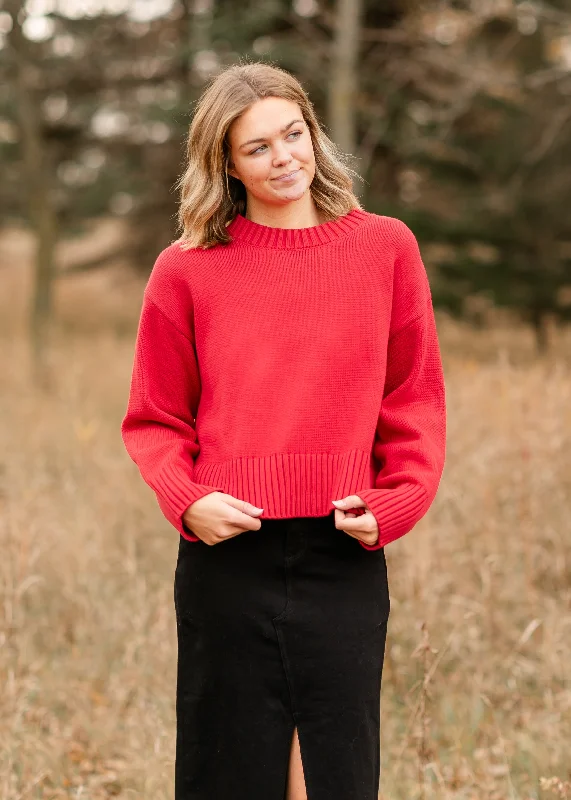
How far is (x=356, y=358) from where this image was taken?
1.81 m

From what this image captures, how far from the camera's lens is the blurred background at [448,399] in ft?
9.80

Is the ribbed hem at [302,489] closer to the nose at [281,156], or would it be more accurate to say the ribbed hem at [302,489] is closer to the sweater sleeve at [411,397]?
the sweater sleeve at [411,397]

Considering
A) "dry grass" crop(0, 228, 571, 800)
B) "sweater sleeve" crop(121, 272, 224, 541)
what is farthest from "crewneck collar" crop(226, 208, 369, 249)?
"dry grass" crop(0, 228, 571, 800)

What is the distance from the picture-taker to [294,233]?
1.89m

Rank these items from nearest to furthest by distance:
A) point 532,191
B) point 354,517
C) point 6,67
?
1. point 354,517
2. point 6,67
3. point 532,191

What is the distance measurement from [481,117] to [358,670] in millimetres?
10895

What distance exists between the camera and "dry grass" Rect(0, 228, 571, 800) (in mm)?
2785

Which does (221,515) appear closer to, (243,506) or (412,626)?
(243,506)

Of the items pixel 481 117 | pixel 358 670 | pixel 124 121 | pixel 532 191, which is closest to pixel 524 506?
pixel 358 670

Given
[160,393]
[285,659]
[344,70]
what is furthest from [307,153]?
[344,70]

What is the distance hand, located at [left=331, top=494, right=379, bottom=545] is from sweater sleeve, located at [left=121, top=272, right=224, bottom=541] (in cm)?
32

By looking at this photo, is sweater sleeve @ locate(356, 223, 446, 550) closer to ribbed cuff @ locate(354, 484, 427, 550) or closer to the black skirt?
ribbed cuff @ locate(354, 484, 427, 550)

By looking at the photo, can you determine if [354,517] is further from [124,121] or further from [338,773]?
[124,121]

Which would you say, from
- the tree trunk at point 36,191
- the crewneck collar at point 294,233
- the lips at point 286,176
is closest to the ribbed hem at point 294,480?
the crewneck collar at point 294,233
